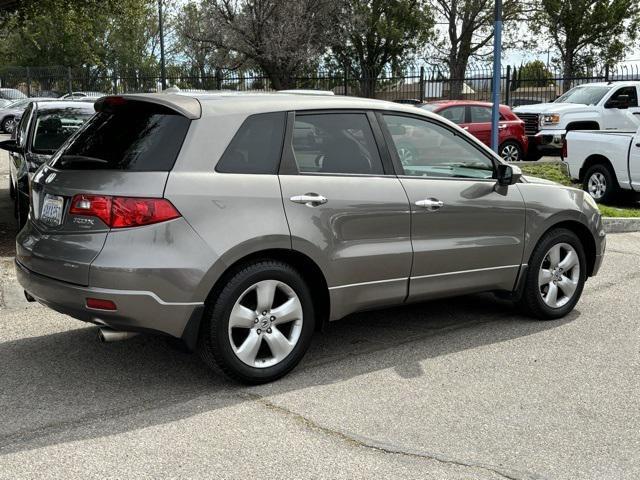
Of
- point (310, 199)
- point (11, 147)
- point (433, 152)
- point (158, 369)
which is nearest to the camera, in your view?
point (310, 199)

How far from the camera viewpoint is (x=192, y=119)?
4375 mm

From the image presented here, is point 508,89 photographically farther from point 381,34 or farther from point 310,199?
point 310,199

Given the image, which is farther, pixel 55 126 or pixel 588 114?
pixel 588 114

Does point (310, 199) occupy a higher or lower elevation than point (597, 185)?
higher

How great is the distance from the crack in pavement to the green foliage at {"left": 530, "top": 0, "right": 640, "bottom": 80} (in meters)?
40.2

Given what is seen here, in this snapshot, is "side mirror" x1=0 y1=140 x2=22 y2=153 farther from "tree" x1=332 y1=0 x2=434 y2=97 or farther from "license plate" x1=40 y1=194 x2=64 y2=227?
"tree" x1=332 y1=0 x2=434 y2=97

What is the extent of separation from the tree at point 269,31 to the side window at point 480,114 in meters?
16.0

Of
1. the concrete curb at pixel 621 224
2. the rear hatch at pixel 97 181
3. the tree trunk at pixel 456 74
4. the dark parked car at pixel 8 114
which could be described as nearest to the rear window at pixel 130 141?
the rear hatch at pixel 97 181

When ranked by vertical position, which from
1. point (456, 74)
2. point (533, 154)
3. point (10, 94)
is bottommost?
point (533, 154)

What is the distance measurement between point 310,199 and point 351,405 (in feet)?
4.02

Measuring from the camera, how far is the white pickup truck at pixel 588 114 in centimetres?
1742

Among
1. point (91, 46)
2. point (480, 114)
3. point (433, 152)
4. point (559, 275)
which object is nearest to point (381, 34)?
point (480, 114)

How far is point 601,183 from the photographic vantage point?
1250cm

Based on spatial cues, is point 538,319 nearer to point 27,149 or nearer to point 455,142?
point 455,142
